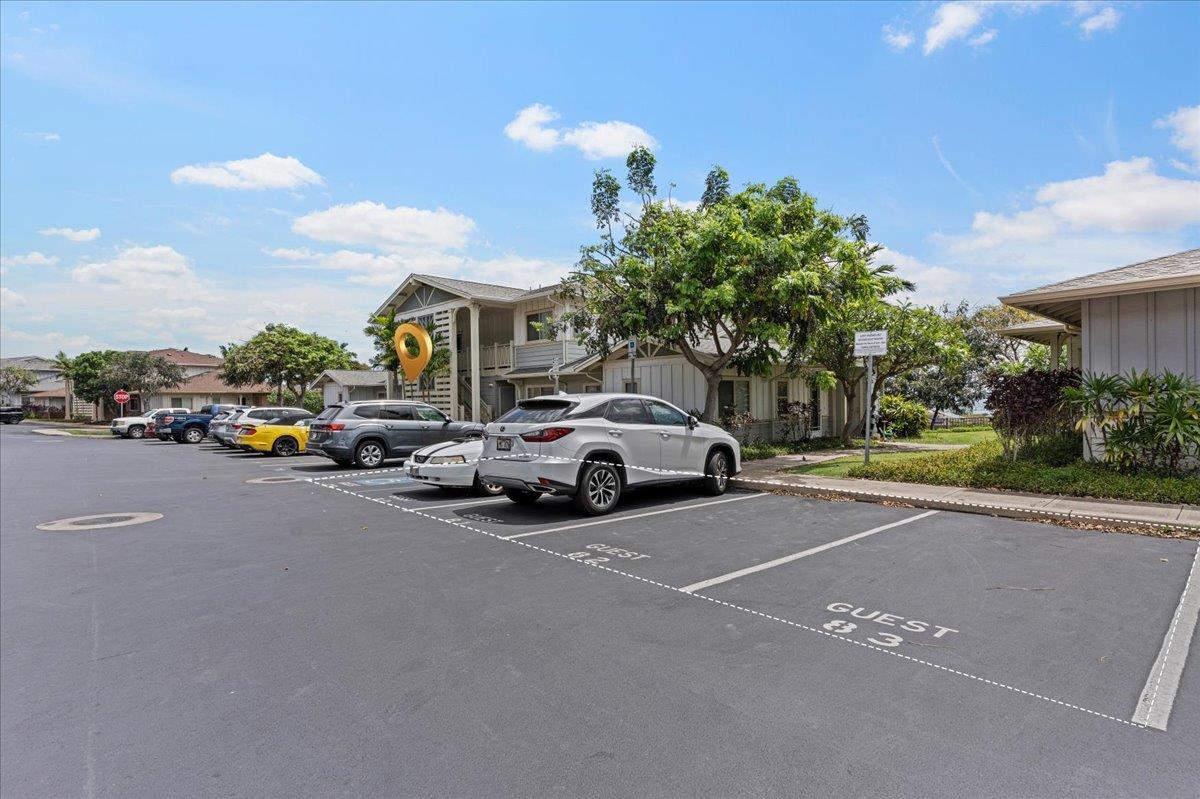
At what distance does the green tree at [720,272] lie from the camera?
1380 cm

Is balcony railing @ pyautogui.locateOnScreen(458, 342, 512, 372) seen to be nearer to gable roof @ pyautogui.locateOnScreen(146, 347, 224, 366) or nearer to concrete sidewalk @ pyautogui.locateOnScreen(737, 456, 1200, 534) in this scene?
concrete sidewalk @ pyautogui.locateOnScreen(737, 456, 1200, 534)

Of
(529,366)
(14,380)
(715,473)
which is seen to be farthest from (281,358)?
(14,380)

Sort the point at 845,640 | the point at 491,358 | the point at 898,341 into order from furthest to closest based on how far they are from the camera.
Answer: the point at 491,358 → the point at 898,341 → the point at 845,640

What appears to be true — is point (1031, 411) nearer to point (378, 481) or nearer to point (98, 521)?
point (378, 481)

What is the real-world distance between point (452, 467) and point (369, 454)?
18.8ft

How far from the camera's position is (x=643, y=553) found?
7.09 metres

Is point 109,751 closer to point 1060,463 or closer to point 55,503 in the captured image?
point 55,503

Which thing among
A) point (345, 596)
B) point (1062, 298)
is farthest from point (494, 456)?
point (1062, 298)

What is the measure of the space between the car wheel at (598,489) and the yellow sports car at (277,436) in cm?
1389

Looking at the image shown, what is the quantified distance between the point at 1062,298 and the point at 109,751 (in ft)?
43.0

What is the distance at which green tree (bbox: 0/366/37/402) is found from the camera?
71.6 m

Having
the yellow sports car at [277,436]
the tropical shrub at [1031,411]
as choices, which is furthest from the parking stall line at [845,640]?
the yellow sports car at [277,436]

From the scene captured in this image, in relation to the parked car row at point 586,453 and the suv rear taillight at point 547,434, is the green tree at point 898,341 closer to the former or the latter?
the parked car row at point 586,453

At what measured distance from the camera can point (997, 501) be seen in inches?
363
